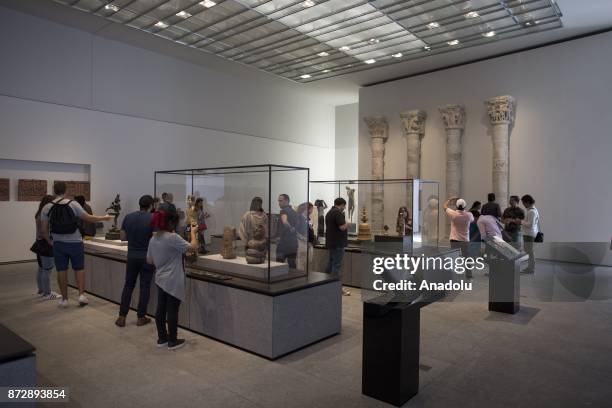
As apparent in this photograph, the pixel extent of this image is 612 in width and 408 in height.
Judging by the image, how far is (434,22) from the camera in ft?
30.3

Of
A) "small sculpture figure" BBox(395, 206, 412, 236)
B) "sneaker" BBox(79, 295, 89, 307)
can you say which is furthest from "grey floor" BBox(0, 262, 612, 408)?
"small sculpture figure" BBox(395, 206, 412, 236)

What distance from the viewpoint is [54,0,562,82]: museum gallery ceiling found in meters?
8.51

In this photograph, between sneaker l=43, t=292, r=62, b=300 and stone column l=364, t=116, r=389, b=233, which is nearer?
sneaker l=43, t=292, r=62, b=300

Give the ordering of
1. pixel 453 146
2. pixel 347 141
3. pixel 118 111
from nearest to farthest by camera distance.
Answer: pixel 118 111 < pixel 453 146 < pixel 347 141

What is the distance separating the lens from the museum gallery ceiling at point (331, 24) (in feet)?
27.9

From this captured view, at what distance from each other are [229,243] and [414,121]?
9.56 metres

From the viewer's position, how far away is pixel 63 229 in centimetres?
540

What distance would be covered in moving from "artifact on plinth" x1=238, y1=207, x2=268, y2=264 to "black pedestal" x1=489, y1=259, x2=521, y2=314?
2264 millimetres

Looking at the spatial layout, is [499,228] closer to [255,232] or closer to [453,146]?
[255,232]

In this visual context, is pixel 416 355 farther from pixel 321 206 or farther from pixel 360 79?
pixel 360 79

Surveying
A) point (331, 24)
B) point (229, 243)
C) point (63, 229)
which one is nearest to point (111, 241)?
point (63, 229)

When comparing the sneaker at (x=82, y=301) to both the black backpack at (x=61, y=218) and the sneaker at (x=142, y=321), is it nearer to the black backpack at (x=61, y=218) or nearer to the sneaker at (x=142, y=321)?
the black backpack at (x=61, y=218)

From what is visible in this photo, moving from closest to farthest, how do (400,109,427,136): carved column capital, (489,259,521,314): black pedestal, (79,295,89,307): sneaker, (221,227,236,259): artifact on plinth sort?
(489,259,521,314): black pedestal < (221,227,236,259): artifact on plinth < (79,295,89,307): sneaker < (400,109,427,136): carved column capital

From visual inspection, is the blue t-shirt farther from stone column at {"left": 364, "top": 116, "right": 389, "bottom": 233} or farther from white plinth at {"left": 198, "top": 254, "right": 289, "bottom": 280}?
stone column at {"left": 364, "top": 116, "right": 389, "bottom": 233}
